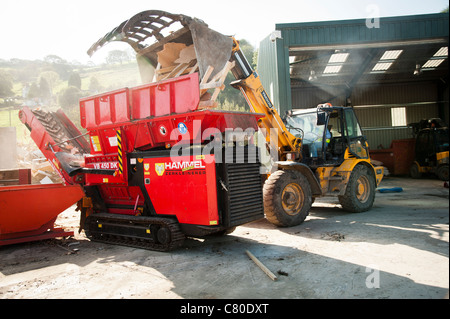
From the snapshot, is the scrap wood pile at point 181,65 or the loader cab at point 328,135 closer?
the scrap wood pile at point 181,65

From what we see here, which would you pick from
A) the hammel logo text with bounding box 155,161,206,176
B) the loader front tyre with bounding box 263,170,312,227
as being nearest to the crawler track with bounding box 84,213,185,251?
the hammel logo text with bounding box 155,161,206,176

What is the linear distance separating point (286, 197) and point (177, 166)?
2.48 meters

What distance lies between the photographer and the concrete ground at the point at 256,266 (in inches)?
139

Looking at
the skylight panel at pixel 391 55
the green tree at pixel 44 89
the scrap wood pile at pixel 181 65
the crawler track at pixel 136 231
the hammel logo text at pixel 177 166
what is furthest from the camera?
the green tree at pixel 44 89

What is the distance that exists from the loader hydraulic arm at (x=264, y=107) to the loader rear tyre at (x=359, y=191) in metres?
1.36

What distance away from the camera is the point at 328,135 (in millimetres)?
7926

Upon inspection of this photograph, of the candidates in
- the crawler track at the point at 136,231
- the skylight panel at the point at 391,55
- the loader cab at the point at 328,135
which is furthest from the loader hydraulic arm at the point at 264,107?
Result: the skylight panel at the point at 391,55

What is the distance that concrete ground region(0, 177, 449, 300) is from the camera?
139 inches

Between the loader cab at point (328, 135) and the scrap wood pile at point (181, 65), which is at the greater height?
the scrap wood pile at point (181, 65)

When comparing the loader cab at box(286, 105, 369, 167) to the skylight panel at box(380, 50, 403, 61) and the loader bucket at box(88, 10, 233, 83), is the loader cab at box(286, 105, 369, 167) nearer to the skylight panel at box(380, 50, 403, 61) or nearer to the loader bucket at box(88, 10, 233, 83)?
the loader bucket at box(88, 10, 233, 83)

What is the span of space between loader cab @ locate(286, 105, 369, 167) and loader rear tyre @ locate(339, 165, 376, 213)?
44 centimetres

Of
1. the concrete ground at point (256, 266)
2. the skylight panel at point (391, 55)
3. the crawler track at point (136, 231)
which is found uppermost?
the skylight panel at point (391, 55)

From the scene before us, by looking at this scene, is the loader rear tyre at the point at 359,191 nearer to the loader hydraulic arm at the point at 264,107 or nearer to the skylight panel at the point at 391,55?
the loader hydraulic arm at the point at 264,107

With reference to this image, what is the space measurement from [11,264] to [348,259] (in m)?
4.78
